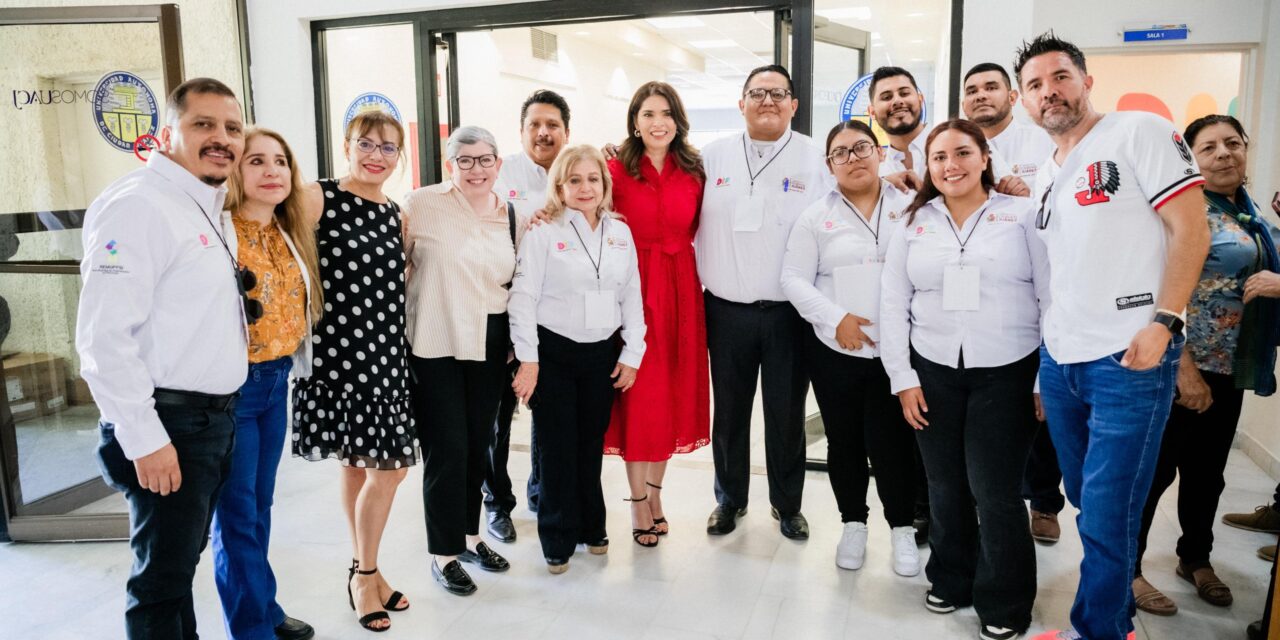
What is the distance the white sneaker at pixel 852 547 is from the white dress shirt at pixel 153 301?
223 centimetres

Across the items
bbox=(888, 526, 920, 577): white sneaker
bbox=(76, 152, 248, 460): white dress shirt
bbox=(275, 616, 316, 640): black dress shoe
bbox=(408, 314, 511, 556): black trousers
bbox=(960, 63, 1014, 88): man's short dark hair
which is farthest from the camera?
bbox=(960, 63, 1014, 88): man's short dark hair

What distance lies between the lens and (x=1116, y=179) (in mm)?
2182

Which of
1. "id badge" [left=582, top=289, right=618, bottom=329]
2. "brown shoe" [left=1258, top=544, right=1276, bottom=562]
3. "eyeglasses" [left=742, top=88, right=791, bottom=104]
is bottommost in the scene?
"brown shoe" [left=1258, top=544, right=1276, bottom=562]

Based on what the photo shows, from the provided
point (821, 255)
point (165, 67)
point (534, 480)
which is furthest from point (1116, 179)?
point (165, 67)

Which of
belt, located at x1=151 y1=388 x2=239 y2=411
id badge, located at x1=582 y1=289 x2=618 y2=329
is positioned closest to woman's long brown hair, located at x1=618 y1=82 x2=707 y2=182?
id badge, located at x1=582 y1=289 x2=618 y2=329

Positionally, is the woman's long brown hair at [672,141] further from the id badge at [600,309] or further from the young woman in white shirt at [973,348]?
the young woman in white shirt at [973,348]

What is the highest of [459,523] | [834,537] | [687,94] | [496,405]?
[687,94]

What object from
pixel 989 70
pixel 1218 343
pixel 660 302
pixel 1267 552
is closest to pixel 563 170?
pixel 660 302

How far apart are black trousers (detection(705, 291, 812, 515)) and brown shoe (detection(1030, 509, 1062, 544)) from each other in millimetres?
1005

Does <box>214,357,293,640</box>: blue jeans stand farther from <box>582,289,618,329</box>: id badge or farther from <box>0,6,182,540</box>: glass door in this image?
<box>0,6,182,540</box>: glass door

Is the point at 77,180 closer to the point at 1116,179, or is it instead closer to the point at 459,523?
the point at 459,523

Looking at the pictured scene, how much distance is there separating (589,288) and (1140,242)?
171 cm


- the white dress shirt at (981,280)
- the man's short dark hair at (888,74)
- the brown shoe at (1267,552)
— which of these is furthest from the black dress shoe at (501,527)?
the brown shoe at (1267,552)

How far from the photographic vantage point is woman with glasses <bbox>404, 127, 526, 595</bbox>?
2.73 metres
